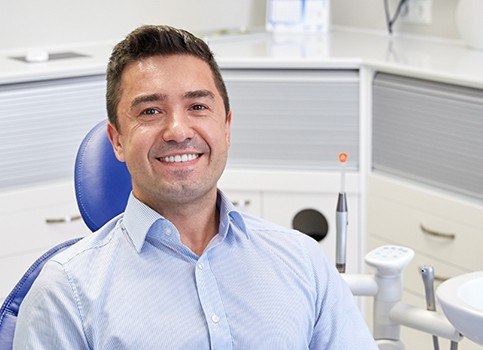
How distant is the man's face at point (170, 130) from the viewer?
1572mm

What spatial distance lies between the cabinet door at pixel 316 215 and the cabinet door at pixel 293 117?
98mm

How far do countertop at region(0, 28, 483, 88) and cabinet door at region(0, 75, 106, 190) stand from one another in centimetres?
4

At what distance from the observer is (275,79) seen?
3117mm

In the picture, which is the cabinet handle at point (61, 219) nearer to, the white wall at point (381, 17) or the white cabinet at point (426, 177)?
the white cabinet at point (426, 177)

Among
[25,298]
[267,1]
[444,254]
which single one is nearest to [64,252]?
[25,298]

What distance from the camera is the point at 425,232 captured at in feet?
9.70

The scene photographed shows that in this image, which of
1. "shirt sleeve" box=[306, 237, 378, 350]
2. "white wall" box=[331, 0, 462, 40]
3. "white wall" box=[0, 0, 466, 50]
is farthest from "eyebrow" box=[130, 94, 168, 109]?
"white wall" box=[331, 0, 462, 40]

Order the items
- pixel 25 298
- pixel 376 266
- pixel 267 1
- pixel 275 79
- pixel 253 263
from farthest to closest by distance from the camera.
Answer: pixel 267 1
pixel 275 79
pixel 376 266
pixel 253 263
pixel 25 298

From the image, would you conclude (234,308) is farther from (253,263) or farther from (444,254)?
(444,254)

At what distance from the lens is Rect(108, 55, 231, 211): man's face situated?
61.9 inches

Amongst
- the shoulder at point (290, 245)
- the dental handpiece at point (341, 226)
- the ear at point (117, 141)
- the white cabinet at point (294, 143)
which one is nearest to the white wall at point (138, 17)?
the white cabinet at point (294, 143)

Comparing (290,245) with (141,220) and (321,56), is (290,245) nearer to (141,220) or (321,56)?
(141,220)

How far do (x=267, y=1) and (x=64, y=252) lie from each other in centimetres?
232

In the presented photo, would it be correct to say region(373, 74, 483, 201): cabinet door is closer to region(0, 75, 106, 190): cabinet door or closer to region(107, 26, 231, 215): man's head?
region(0, 75, 106, 190): cabinet door
